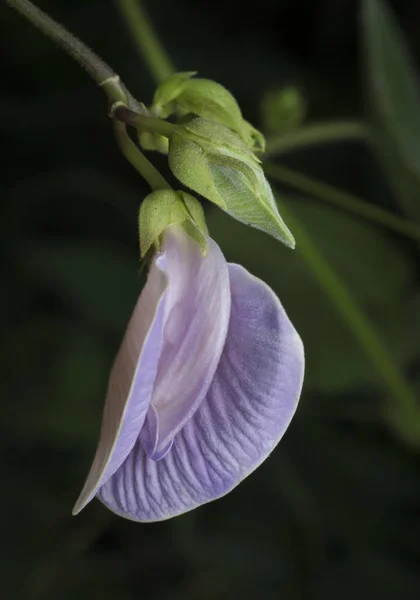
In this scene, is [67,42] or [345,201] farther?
[345,201]

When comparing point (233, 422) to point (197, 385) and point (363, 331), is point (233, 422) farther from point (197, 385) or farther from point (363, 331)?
point (363, 331)

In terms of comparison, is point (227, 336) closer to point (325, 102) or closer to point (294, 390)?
point (294, 390)

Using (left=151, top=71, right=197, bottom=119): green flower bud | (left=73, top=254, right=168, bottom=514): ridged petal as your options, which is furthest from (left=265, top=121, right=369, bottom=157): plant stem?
(left=73, top=254, right=168, bottom=514): ridged petal

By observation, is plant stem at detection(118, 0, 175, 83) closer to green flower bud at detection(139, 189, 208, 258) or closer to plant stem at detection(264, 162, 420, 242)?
plant stem at detection(264, 162, 420, 242)

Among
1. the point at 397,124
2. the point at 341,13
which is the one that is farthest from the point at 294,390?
the point at 341,13

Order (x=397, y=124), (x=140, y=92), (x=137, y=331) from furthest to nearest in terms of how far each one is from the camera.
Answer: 1. (x=140, y=92)
2. (x=397, y=124)
3. (x=137, y=331)

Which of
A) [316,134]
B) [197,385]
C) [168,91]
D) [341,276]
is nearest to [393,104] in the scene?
[316,134]
